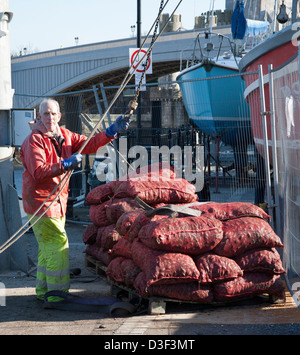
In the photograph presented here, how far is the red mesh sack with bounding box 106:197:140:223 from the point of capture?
247 inches

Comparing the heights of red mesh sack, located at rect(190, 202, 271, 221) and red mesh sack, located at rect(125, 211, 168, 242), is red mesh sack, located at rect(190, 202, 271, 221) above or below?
above

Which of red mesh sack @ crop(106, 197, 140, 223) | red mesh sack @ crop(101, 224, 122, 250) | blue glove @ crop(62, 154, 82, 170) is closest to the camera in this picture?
blue glove @ crop(62, 154, 82, 170)

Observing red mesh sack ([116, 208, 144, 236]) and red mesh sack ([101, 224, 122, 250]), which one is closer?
red mesh sack ([116, 208, 144, 236])

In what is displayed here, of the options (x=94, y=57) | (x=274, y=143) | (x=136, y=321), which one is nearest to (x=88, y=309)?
(x=136, y=321)

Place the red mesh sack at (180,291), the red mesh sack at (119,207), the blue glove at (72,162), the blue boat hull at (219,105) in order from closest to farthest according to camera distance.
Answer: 1. the red mesh sack at (180,291)
2. the blue glove at (72,162)
3. the red mesh sack at (119,207)
4. the blue boat hull at (219,105)

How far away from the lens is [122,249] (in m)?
5.71

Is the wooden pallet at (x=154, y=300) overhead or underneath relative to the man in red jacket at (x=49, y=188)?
underneath

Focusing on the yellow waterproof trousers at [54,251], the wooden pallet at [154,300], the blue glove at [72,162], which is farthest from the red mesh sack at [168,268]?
the blue glove at [72,162]

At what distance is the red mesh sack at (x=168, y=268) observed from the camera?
193 inches

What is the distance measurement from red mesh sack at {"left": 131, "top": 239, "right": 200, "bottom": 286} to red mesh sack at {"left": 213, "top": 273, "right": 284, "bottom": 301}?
0.98 ft

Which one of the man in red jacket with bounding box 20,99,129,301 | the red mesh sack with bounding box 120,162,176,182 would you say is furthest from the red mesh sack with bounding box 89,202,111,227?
the man in red jacket with bounding box 20,99,129,301

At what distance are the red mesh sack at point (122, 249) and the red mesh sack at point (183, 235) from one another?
42 cm

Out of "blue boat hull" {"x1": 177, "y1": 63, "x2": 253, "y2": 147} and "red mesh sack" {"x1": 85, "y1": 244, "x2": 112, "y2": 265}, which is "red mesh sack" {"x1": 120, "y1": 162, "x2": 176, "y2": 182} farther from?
"blue boat hull" {"x1": 177, "y1": 63, "x2": 253, "y2": 147}

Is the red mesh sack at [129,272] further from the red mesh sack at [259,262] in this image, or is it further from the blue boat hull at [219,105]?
the blue boat hull at [219,105]
